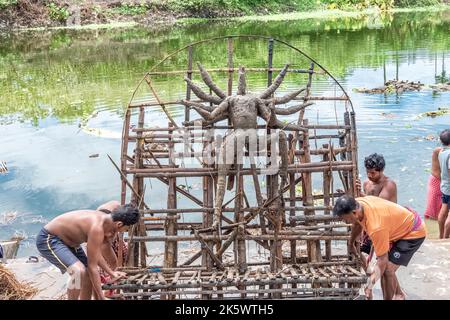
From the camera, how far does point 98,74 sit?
753 inches

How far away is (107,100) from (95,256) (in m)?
11.5

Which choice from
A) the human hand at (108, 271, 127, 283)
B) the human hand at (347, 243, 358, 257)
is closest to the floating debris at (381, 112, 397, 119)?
the human hand at (347, 243, 358, 257)

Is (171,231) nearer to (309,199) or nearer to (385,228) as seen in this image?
(309,199)

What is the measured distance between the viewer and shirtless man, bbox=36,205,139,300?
4438 millimetres

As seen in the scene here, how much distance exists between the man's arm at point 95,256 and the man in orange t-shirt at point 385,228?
2.06m

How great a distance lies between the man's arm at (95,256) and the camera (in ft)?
14.5

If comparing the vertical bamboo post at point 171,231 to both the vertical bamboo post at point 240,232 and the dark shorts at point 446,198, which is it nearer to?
→ the vertical bamboo post at point 240,232

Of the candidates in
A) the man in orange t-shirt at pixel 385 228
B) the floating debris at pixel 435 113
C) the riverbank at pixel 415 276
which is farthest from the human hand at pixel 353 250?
the floating debris at pixel 435 113

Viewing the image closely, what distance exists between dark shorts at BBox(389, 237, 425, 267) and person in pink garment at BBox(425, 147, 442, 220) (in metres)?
2.41

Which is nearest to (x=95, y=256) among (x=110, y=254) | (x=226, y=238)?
(x=110, y=254)

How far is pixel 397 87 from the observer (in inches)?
611

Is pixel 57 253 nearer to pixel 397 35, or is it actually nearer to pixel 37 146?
pixel 37 146

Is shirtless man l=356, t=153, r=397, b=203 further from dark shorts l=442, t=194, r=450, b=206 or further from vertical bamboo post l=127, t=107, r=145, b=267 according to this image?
vertical bamboo post l=127, t=107, r=145, b=267
